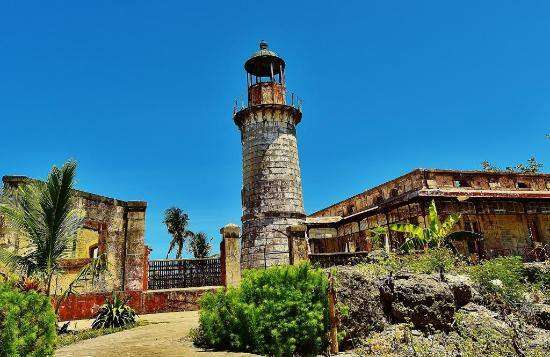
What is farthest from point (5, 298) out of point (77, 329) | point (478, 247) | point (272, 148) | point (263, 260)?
point (478, 247)

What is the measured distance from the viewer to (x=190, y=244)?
41281 millimetres

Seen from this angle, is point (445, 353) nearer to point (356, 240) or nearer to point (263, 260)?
point (263, 260)

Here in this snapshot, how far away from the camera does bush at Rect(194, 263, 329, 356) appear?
7.45m

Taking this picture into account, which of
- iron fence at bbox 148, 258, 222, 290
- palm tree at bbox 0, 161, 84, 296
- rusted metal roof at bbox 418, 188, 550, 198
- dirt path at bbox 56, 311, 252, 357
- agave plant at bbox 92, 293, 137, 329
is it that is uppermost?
rusted metal roof at bbox 418, 188, 550, 198

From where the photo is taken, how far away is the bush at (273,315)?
7.45m

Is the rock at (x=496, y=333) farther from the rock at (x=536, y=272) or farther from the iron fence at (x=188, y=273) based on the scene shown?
the iron fence at (x=188, y=273)

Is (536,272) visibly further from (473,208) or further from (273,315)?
(273,315)

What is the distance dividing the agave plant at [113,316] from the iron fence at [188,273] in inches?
178

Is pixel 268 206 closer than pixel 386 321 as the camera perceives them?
No

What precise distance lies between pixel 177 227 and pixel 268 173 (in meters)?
23.3

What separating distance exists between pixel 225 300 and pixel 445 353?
4.51 meters

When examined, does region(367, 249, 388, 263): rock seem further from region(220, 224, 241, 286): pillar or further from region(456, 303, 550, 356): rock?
region(220, 224, 241, 286): pillar

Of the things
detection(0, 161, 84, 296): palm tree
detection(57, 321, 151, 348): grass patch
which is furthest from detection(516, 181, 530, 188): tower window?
detection(0, 161, 84, 296): palm tree

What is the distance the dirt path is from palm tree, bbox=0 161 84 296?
2.23 metres
